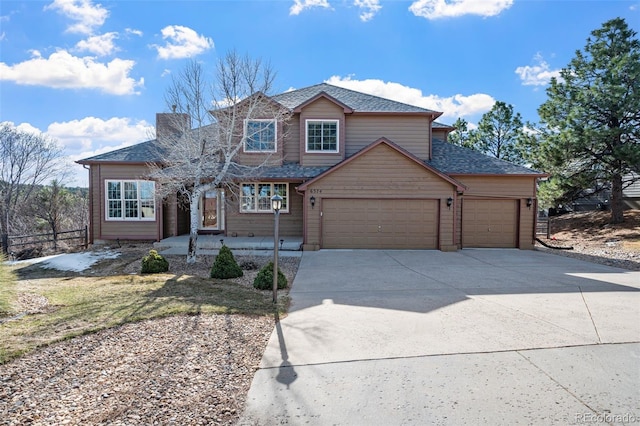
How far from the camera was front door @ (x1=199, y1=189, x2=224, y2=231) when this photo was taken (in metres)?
16.5

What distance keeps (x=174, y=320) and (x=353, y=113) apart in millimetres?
12323

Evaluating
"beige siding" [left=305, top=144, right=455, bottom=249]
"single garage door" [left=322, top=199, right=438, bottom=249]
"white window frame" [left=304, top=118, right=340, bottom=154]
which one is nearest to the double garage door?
"single garage door" [left=322, top=199, right=438, bottom=249]

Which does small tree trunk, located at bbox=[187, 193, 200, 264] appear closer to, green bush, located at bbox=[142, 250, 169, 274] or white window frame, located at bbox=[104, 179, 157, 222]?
green bush, located at bbox=[142, 250, 169, 274]

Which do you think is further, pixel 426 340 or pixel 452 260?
pixel 452 260

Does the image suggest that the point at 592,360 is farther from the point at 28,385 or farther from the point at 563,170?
the point at 563,170

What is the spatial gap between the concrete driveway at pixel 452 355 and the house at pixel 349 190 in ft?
18.6

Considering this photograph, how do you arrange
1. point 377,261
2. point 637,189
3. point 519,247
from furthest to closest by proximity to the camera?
point 637,189, point 519,247, point 377,261

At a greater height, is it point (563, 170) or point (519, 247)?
point (563, 170)

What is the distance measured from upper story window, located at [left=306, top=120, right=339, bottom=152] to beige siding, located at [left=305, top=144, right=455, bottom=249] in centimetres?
220

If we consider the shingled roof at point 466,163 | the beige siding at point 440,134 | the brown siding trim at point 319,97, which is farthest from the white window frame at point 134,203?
the beige siding at point 440,134

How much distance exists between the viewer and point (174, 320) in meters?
5.38

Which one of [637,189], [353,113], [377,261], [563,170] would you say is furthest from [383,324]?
[637,189]

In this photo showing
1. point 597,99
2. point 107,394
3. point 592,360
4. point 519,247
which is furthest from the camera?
point 597,99

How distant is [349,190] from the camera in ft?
44.5
